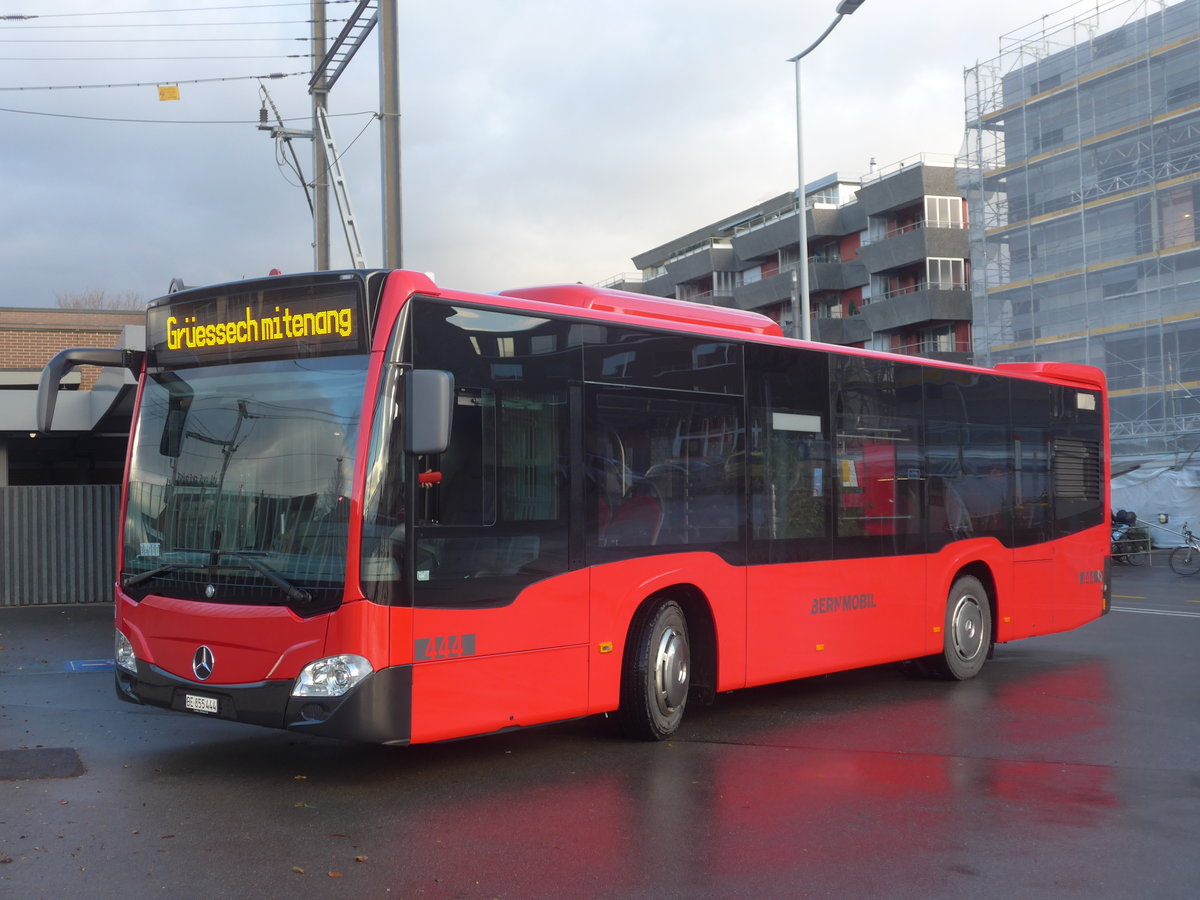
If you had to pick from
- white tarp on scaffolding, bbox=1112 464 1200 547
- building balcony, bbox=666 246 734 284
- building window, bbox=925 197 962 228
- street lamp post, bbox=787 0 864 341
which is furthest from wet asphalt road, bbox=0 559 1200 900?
building balcony, bbox=666 246 734 284

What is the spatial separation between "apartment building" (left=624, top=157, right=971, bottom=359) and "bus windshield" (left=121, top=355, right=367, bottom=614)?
54.1 meters

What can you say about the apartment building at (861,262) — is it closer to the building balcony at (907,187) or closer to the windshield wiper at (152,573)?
the building balcony at (907,187)

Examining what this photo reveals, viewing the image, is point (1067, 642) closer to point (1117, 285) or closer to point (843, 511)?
point (843, 511)

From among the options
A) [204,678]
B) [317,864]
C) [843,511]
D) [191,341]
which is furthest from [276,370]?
[843,511]

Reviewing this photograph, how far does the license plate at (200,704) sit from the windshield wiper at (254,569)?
751mm

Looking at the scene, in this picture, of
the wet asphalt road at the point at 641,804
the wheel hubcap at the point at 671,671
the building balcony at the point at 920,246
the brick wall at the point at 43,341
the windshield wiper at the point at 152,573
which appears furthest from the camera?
the building balcony at the point at 920,246

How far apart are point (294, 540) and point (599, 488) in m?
2.16

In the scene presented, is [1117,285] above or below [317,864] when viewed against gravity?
above

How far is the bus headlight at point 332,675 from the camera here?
7.03m

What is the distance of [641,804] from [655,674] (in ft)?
5.76

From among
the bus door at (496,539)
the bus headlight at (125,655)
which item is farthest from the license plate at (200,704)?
the bus door at (496,539)

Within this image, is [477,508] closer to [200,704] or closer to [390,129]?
[200,704]

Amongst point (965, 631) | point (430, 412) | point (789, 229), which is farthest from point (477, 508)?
point (789, 229)

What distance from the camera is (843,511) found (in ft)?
35.4
